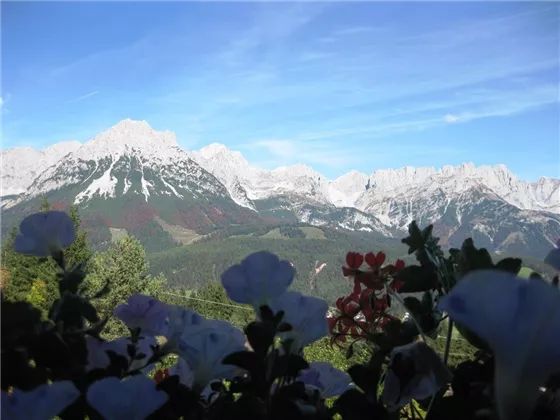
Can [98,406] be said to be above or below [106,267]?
above

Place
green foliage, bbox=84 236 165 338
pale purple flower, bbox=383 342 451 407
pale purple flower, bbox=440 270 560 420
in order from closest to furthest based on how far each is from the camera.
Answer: pale purple flower, bbox=440 270 560 420 → pale purple flower, bbox=383 342 451 407 → green foliage, bbox=84 236 165 338

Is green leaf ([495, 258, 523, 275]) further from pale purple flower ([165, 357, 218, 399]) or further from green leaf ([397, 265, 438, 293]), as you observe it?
pale purple flower ([165, 357, 218, 399])

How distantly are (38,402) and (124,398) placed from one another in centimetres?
8

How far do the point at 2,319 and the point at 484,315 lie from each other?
0.52 metres

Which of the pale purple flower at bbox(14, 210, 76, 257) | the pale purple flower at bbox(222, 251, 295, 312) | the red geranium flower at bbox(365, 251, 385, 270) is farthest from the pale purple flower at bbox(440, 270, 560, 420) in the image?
the red geranium flower at bbox(365, 251, 385, 270)

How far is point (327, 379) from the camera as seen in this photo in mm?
750

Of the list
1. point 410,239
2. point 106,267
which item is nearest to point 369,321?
point 410,239

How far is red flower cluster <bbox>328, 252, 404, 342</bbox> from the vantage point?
1.31m

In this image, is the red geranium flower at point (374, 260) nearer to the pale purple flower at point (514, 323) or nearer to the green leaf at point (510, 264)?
the green leaf at point (510, 264)

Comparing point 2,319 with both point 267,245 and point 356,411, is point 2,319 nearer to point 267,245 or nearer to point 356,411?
point 356,411

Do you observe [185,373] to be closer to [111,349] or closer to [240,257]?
[111,349]

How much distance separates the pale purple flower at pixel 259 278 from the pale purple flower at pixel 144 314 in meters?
0.16

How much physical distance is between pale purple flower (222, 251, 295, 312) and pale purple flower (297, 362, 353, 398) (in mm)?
178

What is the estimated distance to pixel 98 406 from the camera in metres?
0.49
